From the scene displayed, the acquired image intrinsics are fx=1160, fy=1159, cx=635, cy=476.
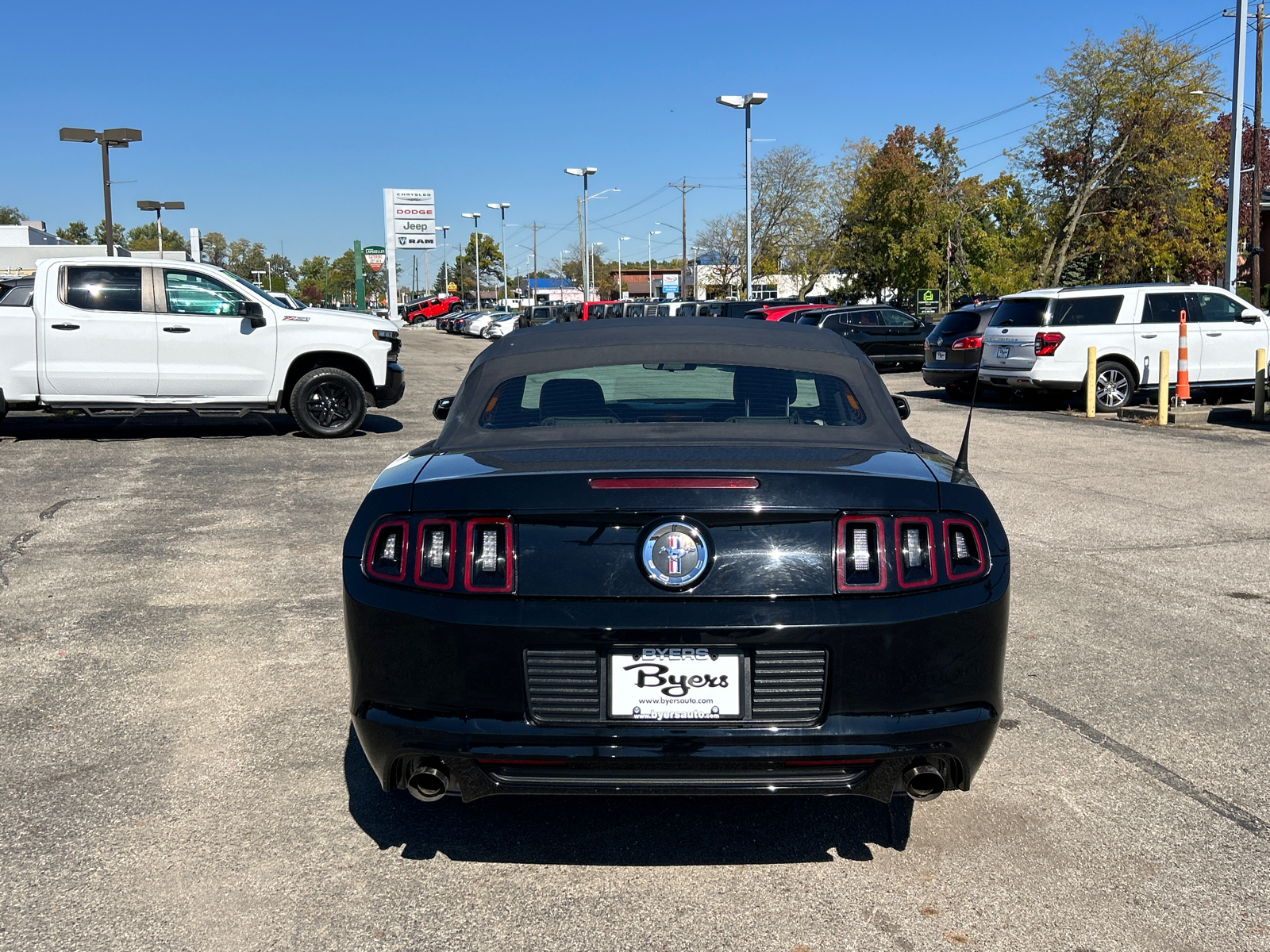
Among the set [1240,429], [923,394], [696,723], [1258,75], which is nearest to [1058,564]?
[696,723]

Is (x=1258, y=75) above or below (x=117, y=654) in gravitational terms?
above

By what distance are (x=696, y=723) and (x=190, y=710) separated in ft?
8.22

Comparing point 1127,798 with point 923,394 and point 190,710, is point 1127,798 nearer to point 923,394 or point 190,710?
point 190,710

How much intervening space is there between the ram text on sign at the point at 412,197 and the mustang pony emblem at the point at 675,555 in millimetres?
68409

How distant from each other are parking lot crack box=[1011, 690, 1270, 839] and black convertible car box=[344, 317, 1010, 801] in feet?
3.53

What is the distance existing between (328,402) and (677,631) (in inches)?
451

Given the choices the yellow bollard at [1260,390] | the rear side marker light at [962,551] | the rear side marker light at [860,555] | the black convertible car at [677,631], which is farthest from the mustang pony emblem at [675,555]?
the yellow bollard at [1260,390]

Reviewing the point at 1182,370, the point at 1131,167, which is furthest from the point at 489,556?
the point at 1131,167

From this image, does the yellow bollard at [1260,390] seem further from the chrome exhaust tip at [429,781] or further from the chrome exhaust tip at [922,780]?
the chrome exhaust tip at [429,781]

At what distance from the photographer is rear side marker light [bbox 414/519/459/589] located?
2.92 metres

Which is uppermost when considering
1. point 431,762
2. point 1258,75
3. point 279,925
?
point 1258,75

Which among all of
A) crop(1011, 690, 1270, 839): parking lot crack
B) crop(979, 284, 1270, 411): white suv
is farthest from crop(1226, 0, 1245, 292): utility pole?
crop(1011, 690, 1270, 839): parking lot crack

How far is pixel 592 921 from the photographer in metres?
2.93

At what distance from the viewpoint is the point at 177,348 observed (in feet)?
42.0
